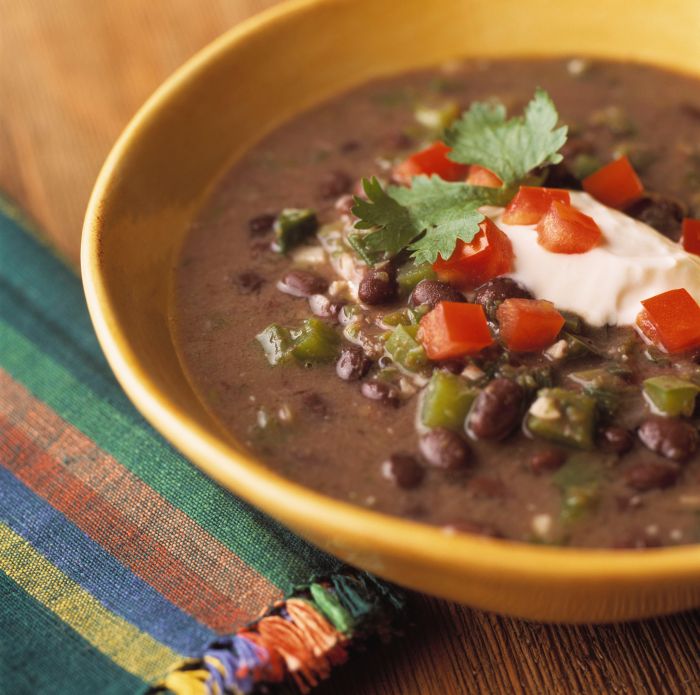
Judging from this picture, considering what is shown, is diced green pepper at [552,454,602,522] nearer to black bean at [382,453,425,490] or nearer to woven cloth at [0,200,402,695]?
black bean at [382,453,425,490]

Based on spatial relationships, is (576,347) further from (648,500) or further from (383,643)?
(383,643)

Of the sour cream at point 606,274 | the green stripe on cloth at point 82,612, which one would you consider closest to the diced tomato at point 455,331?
the sour cream at point 606,274

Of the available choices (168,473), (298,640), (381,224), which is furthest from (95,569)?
(381,224)

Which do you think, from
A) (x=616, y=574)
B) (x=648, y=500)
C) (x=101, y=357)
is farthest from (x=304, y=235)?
(x=616, y=574)

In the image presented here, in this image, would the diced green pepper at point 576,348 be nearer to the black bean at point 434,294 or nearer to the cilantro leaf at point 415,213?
the black bean at point 434,294

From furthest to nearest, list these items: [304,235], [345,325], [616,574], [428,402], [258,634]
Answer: [304,235] < [345,325] < [428,402] < [258,634] < [616,574]

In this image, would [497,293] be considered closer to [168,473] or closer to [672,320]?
[672,320]
